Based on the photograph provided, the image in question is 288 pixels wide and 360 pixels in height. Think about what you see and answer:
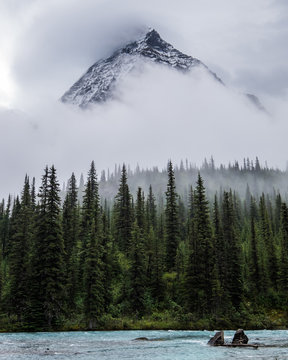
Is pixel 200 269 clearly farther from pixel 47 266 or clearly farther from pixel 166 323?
pixel 47 266

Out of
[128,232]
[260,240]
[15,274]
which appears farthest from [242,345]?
[260,240]

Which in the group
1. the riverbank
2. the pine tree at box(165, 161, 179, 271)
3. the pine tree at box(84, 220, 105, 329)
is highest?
the pine tree at box(165, 161, 179, 271)

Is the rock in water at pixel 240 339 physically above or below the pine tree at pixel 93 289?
below

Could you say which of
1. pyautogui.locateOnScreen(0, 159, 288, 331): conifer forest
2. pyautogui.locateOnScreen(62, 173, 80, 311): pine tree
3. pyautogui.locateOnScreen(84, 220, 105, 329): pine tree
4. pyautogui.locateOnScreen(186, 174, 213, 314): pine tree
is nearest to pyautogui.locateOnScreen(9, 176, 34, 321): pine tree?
pyautogui.locateOnScreen(0, 159, 288, 331): conifer forest

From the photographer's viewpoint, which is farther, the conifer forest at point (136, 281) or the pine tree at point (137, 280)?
the pine tree at point (137, 280)

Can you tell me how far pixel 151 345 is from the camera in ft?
92.8

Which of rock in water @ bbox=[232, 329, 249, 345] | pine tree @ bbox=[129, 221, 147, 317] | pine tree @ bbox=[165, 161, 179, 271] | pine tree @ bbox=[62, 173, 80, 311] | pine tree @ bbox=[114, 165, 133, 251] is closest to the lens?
rock in water @ bbox=[232, 329, 249, 345]

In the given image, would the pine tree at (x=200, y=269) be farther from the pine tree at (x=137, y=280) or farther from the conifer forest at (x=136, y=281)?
the pine tree at (x=137, y=280)

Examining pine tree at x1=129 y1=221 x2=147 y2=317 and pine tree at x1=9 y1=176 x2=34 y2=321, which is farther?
pine tree at x1=129 y1=221 x2=147 y2=317

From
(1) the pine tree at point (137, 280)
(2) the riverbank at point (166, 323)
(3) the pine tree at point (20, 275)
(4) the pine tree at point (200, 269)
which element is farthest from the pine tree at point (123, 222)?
(2) the riverbank at point (166, 323)

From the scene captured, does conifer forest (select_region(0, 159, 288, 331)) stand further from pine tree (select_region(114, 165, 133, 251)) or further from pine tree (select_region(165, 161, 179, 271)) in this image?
pine tree (select_region(114, 165, 133, 251))

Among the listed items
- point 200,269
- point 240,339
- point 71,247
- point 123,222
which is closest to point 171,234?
point 123,222

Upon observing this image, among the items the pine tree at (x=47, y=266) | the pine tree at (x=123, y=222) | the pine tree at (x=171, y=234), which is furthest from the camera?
the pine tree at (x=123, y=222)

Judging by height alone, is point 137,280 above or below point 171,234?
below
